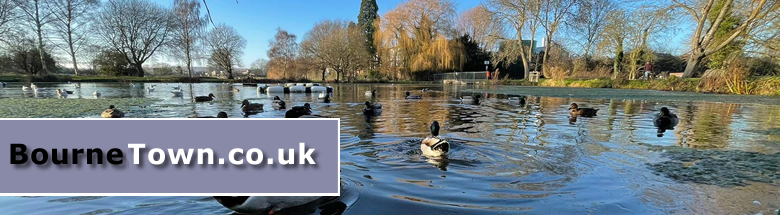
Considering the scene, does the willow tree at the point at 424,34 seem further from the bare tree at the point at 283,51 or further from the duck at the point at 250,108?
the duck at the point at 250,108

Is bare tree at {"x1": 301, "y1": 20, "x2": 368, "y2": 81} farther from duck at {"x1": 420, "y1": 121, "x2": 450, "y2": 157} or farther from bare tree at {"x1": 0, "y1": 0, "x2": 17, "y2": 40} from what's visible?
duck at {"x1": 420, "y1": 121, "x2": 450, "y2": 157}

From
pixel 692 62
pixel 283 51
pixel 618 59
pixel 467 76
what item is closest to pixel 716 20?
pixel 692 62

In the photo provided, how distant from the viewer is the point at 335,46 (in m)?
42.4

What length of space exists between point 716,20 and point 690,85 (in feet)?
12.2

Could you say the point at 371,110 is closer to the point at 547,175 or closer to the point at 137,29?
the point at 547,175

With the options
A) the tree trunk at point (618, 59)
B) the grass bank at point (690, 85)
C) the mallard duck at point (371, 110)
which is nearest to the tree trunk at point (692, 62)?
the grass bank at point (690, 85)

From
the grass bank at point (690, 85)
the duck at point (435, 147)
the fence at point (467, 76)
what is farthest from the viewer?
the fence at point (467, 76)

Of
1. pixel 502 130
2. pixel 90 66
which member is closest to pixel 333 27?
pixel 90 66

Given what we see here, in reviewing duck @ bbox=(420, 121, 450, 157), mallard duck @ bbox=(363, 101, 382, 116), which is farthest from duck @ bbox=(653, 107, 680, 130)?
mallard duck @ bbox=(363, 101, 382, 116)

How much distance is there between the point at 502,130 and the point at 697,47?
22.3 m

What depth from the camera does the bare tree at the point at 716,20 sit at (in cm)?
1803

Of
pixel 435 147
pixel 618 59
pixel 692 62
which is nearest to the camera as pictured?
pixel 435 147

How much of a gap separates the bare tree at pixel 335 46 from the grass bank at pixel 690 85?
22.1 m

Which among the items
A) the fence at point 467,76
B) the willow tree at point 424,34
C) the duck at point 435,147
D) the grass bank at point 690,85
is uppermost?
the willow tree at point 424,34
